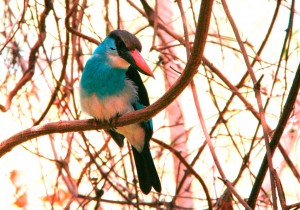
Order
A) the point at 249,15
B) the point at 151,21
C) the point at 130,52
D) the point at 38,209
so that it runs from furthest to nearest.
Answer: the point at 249,15, the point at 38,209, the point at 151,21, the point at 130,52

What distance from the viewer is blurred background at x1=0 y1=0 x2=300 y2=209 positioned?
3.15 m

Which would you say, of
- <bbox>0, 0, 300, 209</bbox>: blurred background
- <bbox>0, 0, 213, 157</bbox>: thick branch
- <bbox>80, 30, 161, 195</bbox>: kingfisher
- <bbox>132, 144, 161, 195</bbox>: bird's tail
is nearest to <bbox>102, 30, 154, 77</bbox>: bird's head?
<bbox>80, 30, 161, 195</bbox>: kingfisher

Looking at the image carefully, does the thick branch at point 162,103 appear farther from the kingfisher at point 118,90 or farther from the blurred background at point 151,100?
the blurred background at point 151,100

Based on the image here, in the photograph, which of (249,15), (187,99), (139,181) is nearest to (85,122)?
(139,181)

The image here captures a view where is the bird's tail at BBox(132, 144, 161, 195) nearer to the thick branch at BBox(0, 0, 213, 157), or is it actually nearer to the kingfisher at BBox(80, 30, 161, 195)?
the kingfisher at BBox(80, 30, 161, 195)

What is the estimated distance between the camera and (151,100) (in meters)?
4.46

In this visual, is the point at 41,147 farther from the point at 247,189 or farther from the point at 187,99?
the point at 247,189

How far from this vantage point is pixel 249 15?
506 cm

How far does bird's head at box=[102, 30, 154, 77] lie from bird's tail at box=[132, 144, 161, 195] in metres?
0.53

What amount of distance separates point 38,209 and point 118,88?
1.52 meters

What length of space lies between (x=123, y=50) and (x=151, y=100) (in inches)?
58.9

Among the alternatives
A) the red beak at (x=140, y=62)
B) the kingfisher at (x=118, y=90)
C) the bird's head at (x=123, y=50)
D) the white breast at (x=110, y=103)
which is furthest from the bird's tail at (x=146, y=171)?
the red beak at (x=140, y=62)

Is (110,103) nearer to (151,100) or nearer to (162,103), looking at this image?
(162,103)

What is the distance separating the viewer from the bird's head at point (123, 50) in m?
2.86
